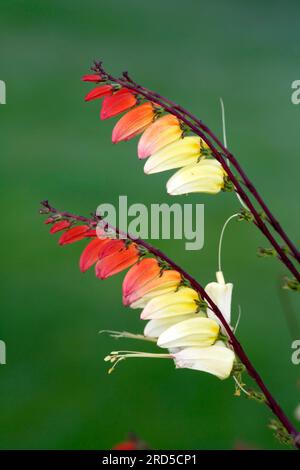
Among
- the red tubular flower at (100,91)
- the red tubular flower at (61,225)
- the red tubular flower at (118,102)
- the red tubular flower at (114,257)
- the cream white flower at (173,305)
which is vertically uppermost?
the red tubular flower at (100,91)

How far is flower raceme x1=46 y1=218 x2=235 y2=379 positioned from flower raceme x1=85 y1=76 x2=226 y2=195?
51mm

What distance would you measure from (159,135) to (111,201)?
4.48 ft

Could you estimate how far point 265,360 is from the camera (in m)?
1.40

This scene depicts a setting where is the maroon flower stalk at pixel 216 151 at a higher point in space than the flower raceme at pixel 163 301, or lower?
higher

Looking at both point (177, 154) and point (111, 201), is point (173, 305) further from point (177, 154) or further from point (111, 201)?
point (111, 201)

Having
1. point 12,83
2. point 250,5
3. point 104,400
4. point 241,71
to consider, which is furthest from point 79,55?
point 104,400

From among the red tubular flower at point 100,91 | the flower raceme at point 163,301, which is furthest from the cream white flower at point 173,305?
the red tubular flower at point 100,91

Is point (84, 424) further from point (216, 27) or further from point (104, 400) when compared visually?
point (216, 27)

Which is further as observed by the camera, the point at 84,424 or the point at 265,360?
the point at 265,360

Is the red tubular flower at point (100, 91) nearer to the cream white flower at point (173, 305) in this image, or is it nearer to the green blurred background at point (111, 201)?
the cream white flower at point (173, 305)

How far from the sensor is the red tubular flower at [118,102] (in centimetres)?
41

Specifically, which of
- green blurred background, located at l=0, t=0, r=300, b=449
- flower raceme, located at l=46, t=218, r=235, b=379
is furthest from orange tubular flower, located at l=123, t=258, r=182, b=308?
green blurred background, located at l=0, t=0, r=300, b=449

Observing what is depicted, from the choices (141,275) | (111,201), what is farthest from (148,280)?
(111,201)

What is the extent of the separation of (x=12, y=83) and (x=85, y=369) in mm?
1045
